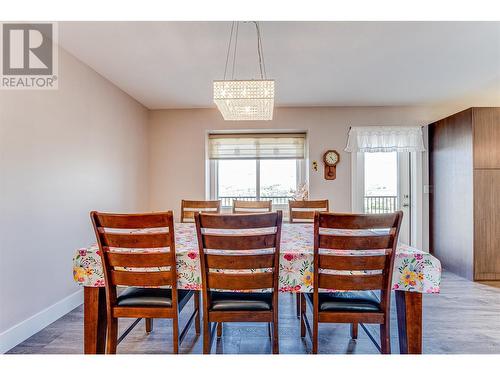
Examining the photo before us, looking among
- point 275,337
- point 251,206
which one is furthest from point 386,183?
point 275,337

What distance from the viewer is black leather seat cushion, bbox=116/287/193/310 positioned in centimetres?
146

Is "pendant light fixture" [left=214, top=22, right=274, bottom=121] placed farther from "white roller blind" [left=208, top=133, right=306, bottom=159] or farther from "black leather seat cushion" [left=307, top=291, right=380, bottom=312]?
"white roller blind" [left=208, top=133, right=306, bottom=159]

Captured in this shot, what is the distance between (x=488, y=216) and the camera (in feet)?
10.5

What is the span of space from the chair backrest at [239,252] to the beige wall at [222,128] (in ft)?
9.34

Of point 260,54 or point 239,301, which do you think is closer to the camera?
point 239,301

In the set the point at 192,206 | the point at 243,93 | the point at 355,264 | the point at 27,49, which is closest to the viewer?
the point at 355,264

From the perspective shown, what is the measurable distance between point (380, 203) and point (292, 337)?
294cm

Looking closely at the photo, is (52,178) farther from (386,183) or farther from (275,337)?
(386,183)

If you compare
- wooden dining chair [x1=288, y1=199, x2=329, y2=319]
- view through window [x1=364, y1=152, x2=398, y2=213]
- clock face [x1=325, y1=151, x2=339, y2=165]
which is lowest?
wooden dining chair [x1=288, y1=199, x2=329, y2=319]

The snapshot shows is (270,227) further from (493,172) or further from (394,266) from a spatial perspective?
(493,172)

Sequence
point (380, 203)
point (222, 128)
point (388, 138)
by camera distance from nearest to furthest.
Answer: point (388, 138), point (222, 128), point (380, 203)

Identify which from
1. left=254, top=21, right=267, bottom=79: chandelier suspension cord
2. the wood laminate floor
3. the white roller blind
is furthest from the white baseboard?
left=254, top=21, right=267, bottom=79: chandelier suspension cord

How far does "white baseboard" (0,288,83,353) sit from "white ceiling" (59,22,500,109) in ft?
7.25
